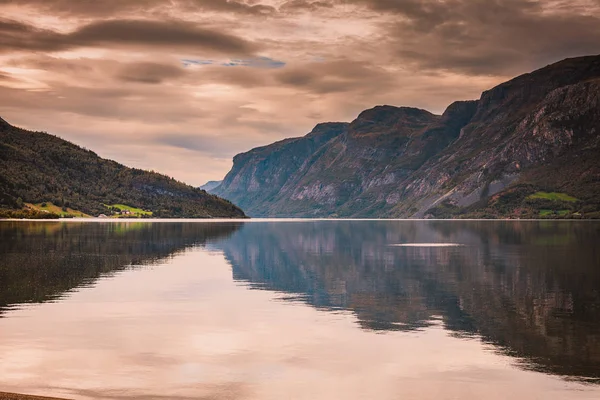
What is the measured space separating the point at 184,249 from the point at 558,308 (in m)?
79.8

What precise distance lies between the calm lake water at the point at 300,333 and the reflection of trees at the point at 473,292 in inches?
8.0

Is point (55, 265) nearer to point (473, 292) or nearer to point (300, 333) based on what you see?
point (300, 333)

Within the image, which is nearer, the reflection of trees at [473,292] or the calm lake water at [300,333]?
the calm lake water at [300,333]

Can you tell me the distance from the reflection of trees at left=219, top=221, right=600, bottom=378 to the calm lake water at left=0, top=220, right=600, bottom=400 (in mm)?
202

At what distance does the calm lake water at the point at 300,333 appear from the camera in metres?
28.3

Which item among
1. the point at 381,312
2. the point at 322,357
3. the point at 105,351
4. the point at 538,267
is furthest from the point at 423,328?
the point at 538,267

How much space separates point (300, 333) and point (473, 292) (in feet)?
79.4

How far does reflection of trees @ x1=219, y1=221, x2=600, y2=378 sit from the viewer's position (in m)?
37.3

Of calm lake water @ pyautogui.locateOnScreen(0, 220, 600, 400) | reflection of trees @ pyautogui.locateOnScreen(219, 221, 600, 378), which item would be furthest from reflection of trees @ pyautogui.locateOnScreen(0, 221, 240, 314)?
reflection of trees @ pyautogui.locateOnScreen(219, 221, 600, 378)

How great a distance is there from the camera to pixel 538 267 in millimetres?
81438

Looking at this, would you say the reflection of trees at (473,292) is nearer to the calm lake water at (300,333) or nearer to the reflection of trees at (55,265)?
the calm lake water at (300,333)

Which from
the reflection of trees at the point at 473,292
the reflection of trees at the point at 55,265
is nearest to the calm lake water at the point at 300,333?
the reflection of trees at the point at 473,292

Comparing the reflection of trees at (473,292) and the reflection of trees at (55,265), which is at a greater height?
the reflection of trees at (55,265)

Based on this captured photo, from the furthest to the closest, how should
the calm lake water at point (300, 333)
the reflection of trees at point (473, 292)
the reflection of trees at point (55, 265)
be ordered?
1. the reflection of trees at point (55, 265)
2. the reflection of trees at point (473, 292)
3. the calm lake water at point (300, 333)
